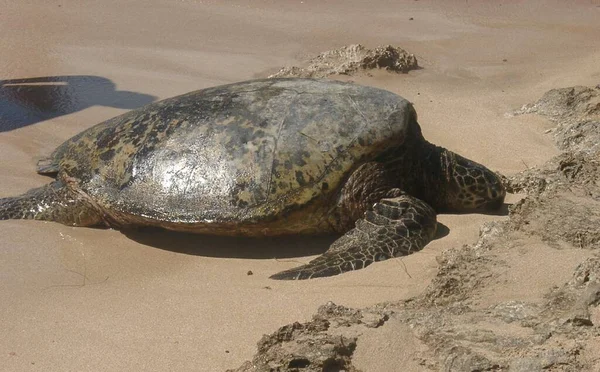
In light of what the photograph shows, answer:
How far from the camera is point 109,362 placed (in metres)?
3.96

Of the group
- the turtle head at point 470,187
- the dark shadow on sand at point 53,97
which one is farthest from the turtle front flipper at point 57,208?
the turtle head at point 470,187

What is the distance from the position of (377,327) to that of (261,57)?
7560mm

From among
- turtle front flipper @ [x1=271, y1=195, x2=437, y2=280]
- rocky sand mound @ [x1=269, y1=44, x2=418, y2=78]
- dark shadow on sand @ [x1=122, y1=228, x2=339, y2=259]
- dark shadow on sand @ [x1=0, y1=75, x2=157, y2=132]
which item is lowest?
dark shadow on sand @ [x1=122, y1=228, x2=339, y2=259]

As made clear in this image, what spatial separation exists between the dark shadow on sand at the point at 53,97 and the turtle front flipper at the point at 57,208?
2059 millimetres

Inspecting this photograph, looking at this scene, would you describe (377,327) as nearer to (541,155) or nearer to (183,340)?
(183,340)

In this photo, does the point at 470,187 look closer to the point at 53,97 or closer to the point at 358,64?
the point at 358,64

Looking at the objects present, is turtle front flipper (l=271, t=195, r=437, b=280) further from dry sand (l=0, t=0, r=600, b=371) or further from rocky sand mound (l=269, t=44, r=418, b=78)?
rocky sand mound (l=269, t=44, r=418, b=78)

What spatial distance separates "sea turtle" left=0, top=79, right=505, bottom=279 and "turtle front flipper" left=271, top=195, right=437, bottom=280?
11 millimetres

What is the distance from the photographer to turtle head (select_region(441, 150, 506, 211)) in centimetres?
604

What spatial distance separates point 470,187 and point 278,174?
57.8 inches

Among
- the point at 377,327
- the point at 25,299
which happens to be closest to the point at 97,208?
the point at 25,299

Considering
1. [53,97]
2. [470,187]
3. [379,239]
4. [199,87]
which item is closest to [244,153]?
[379,239]

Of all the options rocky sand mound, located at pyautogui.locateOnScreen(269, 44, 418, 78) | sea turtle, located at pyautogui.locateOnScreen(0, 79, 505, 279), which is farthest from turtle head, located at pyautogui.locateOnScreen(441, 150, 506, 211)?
rocky sand mound, located at pyautogui.locateOnScreen(269, 44, 418, 78)

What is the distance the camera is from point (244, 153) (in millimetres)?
5711
